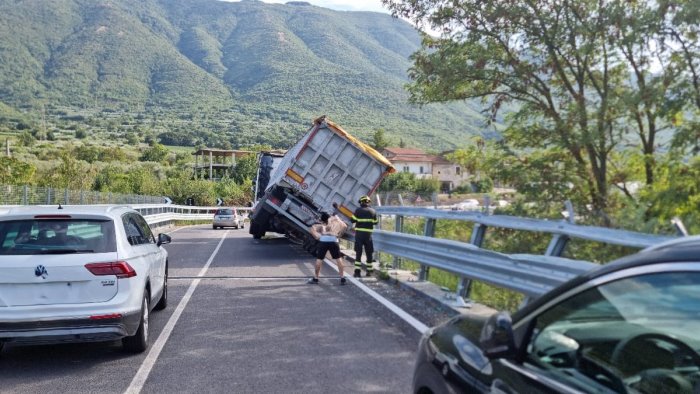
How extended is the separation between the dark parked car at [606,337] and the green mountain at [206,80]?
102m

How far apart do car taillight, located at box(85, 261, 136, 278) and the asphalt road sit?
851 mm

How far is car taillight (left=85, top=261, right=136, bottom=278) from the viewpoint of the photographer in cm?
602

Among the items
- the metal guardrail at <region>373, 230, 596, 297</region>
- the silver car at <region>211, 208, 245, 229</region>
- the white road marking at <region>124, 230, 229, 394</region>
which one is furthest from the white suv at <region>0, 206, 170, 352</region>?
the silver car at <region>211, 208, 245, 229</region>

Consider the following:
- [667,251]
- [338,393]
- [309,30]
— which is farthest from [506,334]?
[309,30]

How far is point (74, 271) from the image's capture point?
5934 millimetres

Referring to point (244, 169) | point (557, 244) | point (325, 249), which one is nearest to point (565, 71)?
point (325, 249)

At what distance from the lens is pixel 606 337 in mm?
2490

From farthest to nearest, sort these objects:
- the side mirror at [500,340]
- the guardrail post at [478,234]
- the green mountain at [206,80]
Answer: the green mountain at [206,80], the guardrail post at [478,234], the side mirror at [500,340]

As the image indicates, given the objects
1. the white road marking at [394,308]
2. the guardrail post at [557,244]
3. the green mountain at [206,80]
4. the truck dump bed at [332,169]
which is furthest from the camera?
the green mountain at [206,80]

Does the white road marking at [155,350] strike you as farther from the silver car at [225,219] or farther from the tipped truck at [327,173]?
the silver car at [225,219]

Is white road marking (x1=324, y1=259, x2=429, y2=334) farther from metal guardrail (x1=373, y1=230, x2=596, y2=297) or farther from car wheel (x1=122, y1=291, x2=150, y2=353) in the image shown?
car wheel (x1=122, y1=291, x2=150, y2=353)

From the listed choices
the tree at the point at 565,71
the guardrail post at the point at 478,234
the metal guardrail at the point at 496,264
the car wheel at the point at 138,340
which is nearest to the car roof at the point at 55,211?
the car wheel at the point at 138,340

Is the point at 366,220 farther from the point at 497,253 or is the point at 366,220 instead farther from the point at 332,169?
the point at 497,253

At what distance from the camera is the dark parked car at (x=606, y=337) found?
2.11 meters
